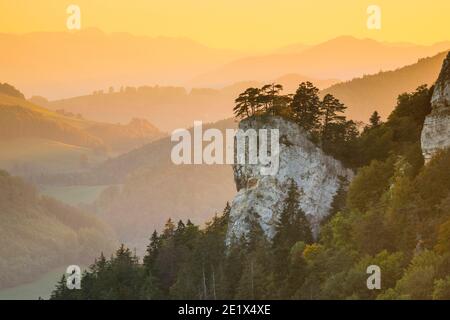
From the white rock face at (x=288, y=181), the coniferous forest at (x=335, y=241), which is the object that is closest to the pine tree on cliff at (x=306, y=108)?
the coniferous forest at (x=335, y=241)

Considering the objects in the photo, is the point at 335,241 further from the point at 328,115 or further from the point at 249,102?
the point at 249,102

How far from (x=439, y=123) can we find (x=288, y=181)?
708 inches

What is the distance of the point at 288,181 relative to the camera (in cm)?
8856

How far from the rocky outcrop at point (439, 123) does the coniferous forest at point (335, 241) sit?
135 centimetres

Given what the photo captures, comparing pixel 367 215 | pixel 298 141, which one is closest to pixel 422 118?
pixel 298 141

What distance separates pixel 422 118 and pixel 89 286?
3650 centimetres

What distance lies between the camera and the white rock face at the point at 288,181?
8794 cm

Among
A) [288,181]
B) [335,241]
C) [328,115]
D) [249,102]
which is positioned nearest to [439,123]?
[335,241]

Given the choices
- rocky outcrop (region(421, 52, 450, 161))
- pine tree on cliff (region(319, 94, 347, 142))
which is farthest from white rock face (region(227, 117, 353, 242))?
Result: rocky outcrop (region(421, 52, 450, 161))

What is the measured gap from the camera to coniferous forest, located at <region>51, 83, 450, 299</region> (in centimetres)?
6749

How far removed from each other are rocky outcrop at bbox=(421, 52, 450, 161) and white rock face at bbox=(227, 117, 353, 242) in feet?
50.0

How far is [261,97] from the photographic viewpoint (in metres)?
91.4

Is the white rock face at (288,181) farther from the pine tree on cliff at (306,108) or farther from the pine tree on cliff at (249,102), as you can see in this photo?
the pine tree on cliff at (249,102)
